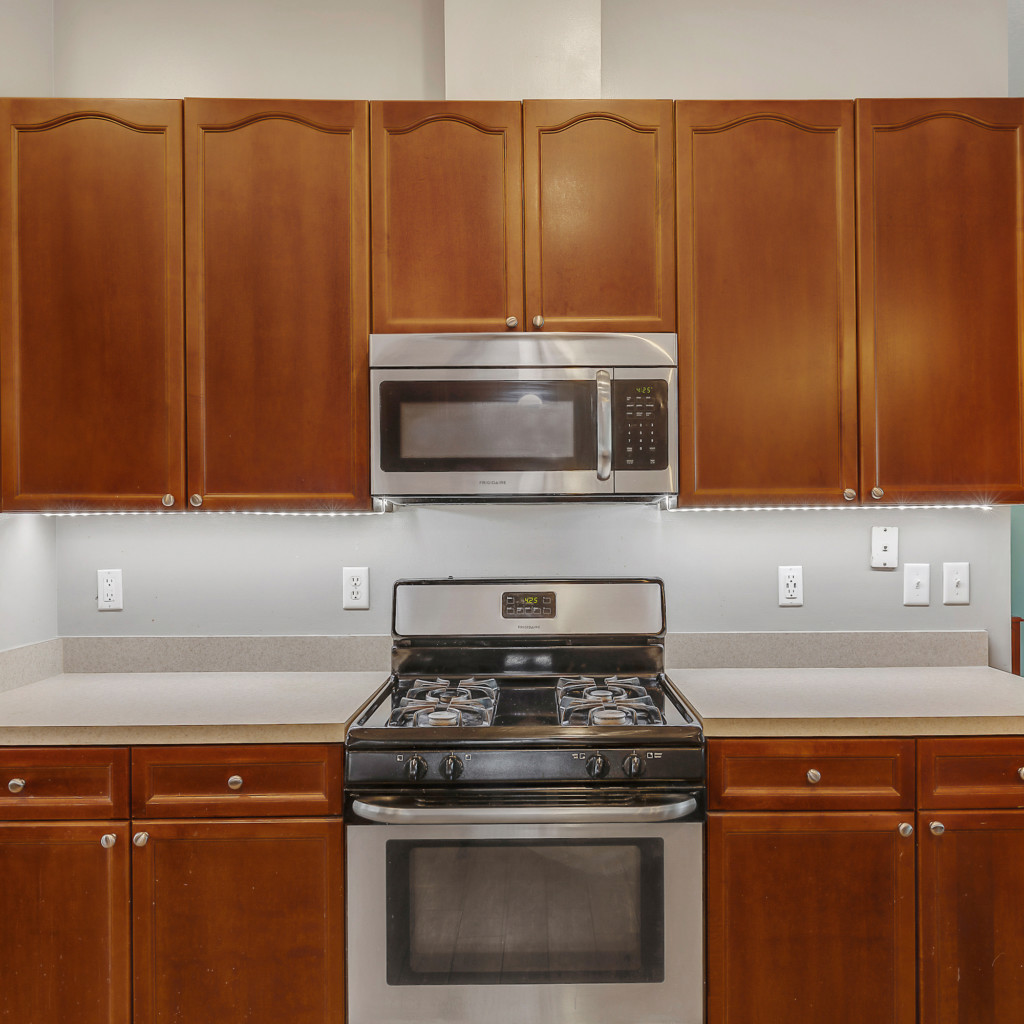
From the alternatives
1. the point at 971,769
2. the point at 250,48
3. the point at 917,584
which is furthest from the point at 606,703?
the point at 250,48

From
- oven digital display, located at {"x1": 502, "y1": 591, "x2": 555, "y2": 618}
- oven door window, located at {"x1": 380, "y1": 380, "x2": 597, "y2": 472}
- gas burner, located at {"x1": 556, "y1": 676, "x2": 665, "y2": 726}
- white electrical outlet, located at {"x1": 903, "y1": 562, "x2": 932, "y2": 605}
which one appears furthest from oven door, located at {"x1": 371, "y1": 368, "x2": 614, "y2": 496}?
white electrical outlet, located at {"x1": 903, "y1": 562, "x2": 932, "y2": 605}

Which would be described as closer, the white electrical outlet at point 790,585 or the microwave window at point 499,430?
the microwave window at point 499,430

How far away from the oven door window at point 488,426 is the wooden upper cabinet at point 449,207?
19 centimetres

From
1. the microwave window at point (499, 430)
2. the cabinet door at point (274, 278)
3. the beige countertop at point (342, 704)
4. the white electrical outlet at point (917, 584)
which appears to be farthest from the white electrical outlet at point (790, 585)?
the cabinet door at point (274, 278)

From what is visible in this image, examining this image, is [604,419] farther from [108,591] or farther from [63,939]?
[63,939]

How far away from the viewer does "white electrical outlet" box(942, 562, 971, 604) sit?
211cm

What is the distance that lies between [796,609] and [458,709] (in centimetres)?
108

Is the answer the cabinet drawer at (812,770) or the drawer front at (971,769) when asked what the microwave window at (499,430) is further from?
the drawer front at (971,769)

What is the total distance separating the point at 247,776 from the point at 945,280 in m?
2.06

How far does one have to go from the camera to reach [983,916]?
5.03ft

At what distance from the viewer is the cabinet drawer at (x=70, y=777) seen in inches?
60.4

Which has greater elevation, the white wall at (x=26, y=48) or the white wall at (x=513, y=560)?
the white wall at (x=26, y=48)

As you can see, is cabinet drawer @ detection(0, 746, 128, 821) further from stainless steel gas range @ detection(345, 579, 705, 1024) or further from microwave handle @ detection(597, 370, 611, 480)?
microwave handle @ detection(597, 370, 611, 480)

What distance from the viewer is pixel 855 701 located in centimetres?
169
